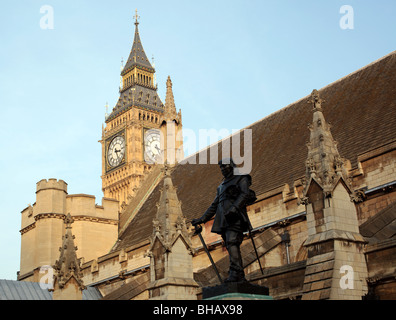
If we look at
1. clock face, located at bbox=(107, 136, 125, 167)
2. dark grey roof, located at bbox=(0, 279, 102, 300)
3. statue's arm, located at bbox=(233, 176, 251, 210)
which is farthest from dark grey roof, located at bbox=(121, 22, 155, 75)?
statue's arm, located at bbox=(233, 176, 251, 210)

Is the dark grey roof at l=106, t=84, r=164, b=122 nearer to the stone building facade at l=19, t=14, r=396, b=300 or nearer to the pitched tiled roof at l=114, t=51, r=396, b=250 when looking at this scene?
the stone building facade at l=19, t=14, r=396, b=300

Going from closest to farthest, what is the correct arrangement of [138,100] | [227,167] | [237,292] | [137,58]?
[237,292], [227,167], [138,100], [137,58]

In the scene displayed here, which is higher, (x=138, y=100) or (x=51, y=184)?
(x=138, y=100)

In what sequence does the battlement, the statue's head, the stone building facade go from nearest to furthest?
the statue's head
the stone building facade
the battlement

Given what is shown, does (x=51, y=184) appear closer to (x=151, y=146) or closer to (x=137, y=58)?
(x=151, y=146)

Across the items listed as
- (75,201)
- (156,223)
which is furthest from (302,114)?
(75,201)

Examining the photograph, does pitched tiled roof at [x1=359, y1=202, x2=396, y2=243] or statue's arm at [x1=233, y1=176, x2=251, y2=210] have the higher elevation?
pitched tiled roof at [x1=359, y1=202, x2=396, y2=243]

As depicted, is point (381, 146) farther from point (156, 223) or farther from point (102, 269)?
point (102, 269)

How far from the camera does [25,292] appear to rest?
2722 cm

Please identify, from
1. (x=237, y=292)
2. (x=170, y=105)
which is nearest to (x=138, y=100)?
(x=170, y=105)

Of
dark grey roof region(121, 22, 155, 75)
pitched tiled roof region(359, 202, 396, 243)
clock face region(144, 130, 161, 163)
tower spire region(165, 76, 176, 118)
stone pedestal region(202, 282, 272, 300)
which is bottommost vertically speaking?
stone pedestal region(202, 282, 272, 300)

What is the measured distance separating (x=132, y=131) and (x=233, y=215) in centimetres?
7833

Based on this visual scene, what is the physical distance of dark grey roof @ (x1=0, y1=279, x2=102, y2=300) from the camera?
2658cm

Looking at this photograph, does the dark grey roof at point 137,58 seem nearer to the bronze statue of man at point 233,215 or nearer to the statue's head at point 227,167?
the statue's head at point 227,167
